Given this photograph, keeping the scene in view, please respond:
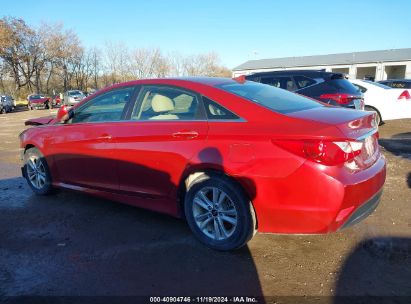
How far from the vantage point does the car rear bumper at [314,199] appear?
2.83 meters

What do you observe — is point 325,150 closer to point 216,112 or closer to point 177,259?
point 216,112

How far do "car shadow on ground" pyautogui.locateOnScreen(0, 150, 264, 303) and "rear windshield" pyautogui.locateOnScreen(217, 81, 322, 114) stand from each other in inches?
55.6

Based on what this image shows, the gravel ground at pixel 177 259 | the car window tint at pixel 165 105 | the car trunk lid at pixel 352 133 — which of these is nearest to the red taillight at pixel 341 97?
the gravel ground at pixel 177 259

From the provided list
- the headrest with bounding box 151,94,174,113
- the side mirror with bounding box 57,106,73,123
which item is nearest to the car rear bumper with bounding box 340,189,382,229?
the headrest with bounding box 151,94,174,113

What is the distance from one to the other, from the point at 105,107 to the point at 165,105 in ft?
3.11

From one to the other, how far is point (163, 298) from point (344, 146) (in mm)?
1828

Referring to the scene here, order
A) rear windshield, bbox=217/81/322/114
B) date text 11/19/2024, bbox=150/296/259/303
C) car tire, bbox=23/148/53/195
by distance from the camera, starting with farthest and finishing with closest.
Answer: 1. car tire, bbox=23/148/53/195
2. rear windshield, bbox=217/81/322/114
3. date text 11/19/2024, bbox=150/296/259/303

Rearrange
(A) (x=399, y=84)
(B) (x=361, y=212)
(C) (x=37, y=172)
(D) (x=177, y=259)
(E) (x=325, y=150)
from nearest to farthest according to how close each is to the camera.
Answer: (E) (x=325, y=150), (B) (x=361, y=212), (D) (x=177, y=259), (C) (x=37, y=172), (A) (x=399, y=84)

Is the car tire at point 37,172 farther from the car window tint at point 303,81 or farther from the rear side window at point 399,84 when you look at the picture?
the rear side window at point 399,84

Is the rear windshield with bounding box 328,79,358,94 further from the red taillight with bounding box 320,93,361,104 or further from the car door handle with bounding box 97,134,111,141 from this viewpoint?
the car door handle with bounding box 97,134,111,141

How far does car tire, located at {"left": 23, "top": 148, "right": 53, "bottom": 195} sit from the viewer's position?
5.14 metres

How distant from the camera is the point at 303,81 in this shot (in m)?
7.73

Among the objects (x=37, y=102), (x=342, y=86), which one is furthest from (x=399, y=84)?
(x=37, y=102)

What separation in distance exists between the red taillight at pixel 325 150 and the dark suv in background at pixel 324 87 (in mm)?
4631
